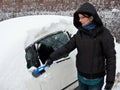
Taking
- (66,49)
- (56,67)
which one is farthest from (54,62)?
(66,49)

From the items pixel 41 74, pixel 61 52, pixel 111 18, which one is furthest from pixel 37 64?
pixel 111 18

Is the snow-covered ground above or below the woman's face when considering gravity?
below

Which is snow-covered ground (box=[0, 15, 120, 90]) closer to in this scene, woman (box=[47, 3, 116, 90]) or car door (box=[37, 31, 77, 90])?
car door (box=[37, 31, 77, 90])

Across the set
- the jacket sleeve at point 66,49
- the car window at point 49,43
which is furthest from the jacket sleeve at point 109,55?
the car window at point 49,43

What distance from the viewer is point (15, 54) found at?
5336mm

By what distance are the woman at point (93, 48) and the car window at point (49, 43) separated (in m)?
0.70

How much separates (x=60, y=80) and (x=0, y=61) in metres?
1.09

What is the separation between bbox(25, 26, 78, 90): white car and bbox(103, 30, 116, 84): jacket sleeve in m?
1.03

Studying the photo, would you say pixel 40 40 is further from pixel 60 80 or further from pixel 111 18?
pixel 111 18

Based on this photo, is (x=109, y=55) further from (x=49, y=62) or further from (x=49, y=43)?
(x=49, y=43)

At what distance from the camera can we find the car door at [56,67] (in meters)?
5.61

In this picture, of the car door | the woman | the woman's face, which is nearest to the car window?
the car door

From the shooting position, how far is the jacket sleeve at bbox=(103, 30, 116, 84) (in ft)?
15.7

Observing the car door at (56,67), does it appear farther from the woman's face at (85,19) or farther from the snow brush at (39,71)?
the woman's face at (85,19)
